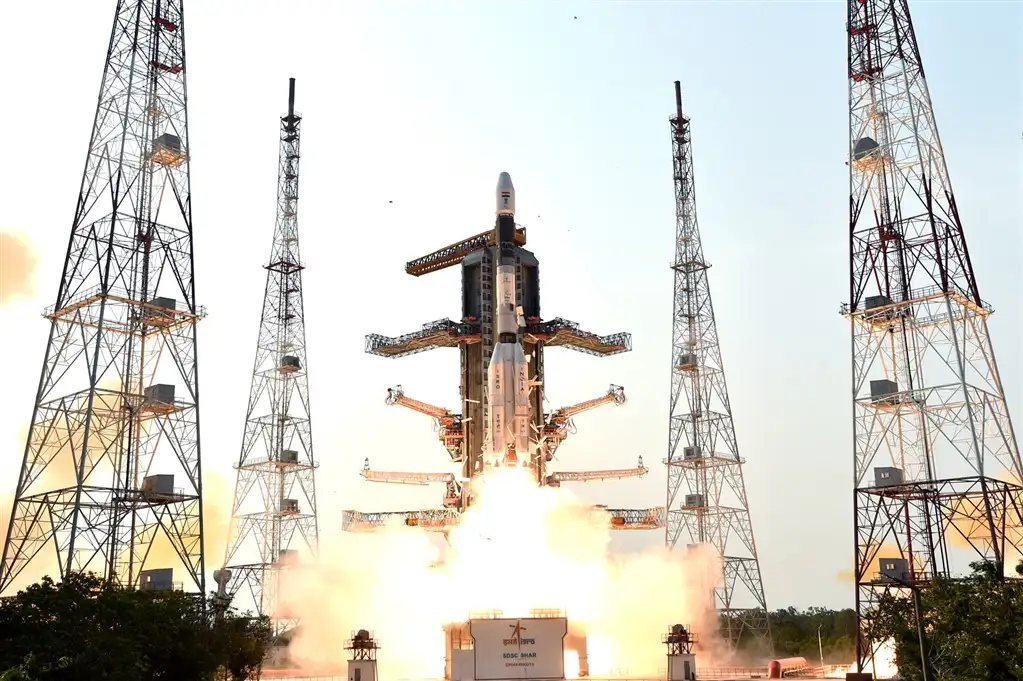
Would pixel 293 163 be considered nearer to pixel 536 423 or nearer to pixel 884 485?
pixel 536 423

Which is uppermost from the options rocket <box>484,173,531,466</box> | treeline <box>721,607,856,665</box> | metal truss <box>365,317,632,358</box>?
metal truss <box>365,317,632,358</box>

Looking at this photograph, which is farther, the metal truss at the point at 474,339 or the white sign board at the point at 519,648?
the metal truss at the point at 474,339

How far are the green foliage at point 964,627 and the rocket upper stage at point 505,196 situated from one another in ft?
101

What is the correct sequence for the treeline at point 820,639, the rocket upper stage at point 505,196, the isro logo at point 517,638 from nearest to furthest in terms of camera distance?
1. the isro logo at point 517,638
2. the rocket upper stage at point 505,196
3. the treeline at point 820,639

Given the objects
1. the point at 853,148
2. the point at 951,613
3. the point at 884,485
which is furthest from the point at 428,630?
the point at 853,148

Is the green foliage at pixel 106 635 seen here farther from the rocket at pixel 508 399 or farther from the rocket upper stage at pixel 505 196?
the rocket upper stage at pixel 505 196

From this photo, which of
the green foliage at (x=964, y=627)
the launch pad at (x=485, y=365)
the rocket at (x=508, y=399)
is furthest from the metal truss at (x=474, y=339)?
the green foliage at (x=964, y=627)

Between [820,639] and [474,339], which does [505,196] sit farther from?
[820,639]

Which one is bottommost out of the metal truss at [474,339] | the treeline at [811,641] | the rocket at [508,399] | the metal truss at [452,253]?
the treeline at [811,641]

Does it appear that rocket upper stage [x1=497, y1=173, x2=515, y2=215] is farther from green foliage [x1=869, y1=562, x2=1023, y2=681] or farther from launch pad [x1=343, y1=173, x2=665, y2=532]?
green foliage [x1=869, y1=562, x2=1023, y2=681]

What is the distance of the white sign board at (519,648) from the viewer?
157 ft

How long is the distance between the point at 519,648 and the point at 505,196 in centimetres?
2901

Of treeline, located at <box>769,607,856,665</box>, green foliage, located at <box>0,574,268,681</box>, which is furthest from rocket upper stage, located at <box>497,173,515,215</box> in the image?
treeline, located at <box>769,607,856,665</box>

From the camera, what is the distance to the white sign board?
47844mm
